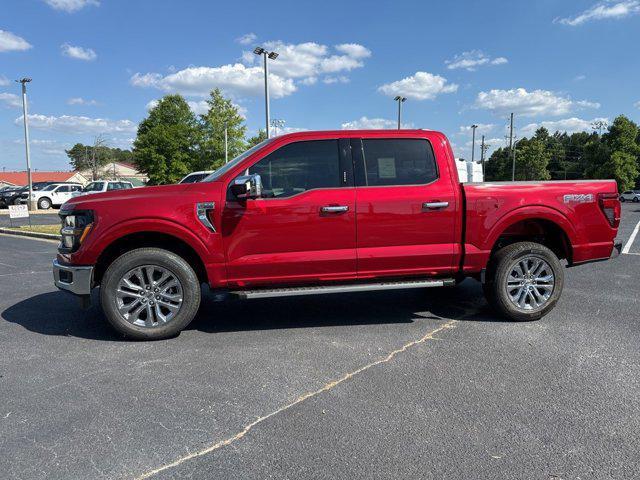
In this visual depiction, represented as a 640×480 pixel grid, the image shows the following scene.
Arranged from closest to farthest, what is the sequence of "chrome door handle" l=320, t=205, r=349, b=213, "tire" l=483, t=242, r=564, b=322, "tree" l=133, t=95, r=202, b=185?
"chrome door handle" l=320, t=205, r=349, b=213
"tire" l=483, t=242, r=564, b=322
"tree" l=133, t=95, r=202, b=185

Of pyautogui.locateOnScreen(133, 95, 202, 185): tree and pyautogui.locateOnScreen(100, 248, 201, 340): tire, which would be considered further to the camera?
pyautogui.locateOnScreen(133, 95, 202, 185): tree

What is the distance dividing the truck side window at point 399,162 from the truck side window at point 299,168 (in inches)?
13.7

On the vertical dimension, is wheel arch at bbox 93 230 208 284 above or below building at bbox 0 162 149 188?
below

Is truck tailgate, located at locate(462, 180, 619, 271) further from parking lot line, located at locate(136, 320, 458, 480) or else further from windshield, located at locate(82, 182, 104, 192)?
windshield, located at locate(82, 182, 104, 192)

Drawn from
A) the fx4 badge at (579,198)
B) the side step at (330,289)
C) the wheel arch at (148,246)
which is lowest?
the side step at (330,289)

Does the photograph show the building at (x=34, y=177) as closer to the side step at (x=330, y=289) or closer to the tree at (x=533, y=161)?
the tree at (x=533, y=161)

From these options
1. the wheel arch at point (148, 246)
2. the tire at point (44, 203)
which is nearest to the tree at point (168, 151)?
the tire at point (44, 203)

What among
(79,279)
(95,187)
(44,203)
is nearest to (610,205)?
(79,279)

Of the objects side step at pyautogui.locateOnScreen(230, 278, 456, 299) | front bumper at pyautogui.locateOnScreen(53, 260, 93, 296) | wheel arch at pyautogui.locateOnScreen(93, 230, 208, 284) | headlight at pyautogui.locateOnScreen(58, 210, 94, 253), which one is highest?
headlight at pyautogui.locateOnScreen(58, 210, 94, 253)

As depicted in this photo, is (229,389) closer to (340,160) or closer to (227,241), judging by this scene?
(227,241)

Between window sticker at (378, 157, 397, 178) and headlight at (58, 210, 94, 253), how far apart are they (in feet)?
9.21

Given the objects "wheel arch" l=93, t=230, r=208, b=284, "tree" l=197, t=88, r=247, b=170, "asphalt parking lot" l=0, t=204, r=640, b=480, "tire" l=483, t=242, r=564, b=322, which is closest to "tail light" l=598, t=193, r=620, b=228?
"tire" l=483, t=242, r=564, b=322

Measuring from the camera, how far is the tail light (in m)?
5.05

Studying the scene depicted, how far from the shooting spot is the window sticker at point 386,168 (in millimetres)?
4750
